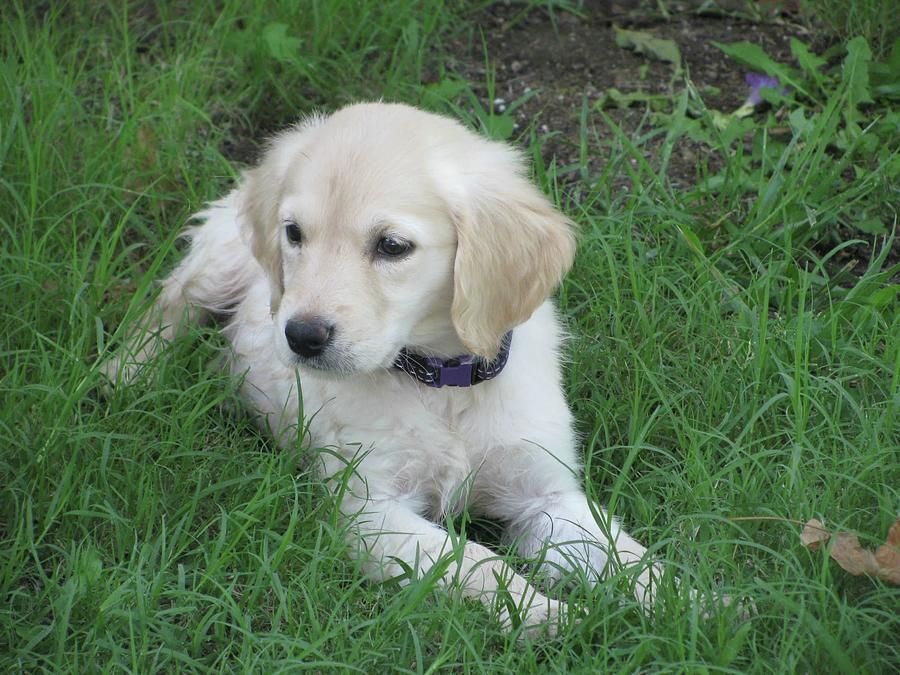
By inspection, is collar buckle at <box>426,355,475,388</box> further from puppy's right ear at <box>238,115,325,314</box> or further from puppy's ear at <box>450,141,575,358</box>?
puppy's right ear at <box>238,115,325,314</box>

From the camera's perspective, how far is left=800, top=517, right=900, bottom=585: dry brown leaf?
2146 mm

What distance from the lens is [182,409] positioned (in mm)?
2844

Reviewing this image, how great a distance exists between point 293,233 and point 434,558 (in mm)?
819

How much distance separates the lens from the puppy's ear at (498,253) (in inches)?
96.7

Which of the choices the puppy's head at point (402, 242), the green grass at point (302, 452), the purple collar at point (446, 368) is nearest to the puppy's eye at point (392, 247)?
the puppy's head at point (402, 242)

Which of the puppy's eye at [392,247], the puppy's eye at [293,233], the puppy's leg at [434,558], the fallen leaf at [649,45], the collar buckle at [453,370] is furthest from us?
the fallen leaf at [649,45]

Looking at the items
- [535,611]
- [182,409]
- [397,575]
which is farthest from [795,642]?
[182,409]

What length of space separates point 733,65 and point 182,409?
2695mm

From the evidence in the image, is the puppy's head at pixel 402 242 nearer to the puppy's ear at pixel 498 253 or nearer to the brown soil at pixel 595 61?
the puppy's ear at pixel 498 253

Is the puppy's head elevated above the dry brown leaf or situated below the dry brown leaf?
above

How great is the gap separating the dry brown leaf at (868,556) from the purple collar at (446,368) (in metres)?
0.84

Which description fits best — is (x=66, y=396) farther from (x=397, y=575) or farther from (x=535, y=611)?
(x=535, y=611)

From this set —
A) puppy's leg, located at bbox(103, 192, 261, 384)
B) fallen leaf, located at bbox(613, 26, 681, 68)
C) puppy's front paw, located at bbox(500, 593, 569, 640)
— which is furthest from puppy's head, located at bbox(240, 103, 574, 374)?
fallen leaf, located at bbox(613, 26, 681, 68)

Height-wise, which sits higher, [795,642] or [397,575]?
[795,642]
